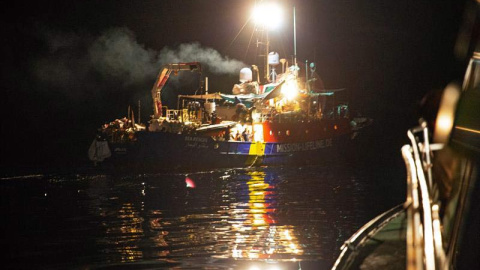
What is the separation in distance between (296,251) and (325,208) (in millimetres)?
6177

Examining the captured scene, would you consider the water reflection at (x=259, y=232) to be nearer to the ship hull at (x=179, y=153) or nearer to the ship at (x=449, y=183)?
the ship at (x=449, y=183)

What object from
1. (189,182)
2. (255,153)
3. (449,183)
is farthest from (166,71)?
(449,183)

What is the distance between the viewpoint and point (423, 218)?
5.27 m

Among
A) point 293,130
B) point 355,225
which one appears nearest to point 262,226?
point 355,225

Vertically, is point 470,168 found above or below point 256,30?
below

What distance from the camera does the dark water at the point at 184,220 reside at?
11.1m

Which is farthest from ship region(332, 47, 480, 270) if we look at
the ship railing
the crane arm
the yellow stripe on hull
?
the crane arm

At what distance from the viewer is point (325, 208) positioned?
1730 centimetres

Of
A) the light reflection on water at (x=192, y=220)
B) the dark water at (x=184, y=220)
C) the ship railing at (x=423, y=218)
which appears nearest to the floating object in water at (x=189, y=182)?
the dark water at (x=184, y=220)

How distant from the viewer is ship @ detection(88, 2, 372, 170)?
32406 mm

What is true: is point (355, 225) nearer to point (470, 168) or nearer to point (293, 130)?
point (470, 168)

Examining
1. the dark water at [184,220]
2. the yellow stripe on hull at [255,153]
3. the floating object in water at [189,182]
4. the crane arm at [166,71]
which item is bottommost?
the dark water at [184,220]

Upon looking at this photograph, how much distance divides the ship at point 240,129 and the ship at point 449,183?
26846 mm

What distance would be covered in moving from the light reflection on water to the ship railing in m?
4.95
